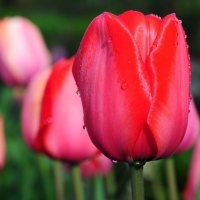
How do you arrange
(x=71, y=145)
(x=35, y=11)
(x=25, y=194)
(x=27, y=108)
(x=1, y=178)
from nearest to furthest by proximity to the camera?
(x=71, y=145)
(x=27, y=108)
(x=25, y=194)
(x=1, y=178)
(x=35, y=11)

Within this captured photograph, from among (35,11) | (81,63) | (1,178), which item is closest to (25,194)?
(1,178)

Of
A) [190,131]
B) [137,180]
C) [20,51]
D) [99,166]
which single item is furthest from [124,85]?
[20,51]

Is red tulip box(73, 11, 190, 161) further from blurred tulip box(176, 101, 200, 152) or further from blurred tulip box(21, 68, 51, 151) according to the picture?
blurred tulip box(21, 68, 51, 151)

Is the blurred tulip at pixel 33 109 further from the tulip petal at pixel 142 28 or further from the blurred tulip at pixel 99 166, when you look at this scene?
the tulip petal at pixel 142 28

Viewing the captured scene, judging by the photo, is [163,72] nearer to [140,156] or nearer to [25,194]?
[140,156]

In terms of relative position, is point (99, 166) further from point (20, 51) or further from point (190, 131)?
point (20, 51)
